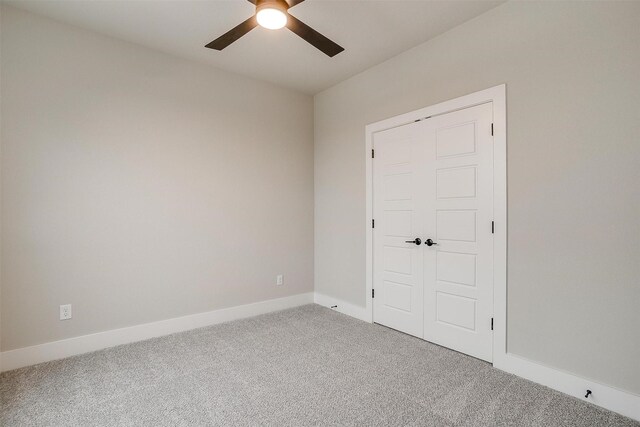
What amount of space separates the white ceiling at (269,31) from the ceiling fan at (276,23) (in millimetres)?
437

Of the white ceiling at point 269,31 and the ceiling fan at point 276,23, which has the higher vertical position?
the white ceiling at point 269,31

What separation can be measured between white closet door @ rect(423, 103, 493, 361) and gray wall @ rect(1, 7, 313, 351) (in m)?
1.91

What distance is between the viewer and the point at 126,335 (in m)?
3.02

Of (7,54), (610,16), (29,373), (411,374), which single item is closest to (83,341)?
(29,373)

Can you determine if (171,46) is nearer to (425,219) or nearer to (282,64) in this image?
(282,64)

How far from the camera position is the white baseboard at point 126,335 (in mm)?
2551

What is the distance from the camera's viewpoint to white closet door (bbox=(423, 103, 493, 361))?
8.57 feet

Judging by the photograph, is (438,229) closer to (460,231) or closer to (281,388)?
(460,231)

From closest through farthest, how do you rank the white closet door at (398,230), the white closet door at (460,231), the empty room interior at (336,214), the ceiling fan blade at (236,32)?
the empty room interior at (336,214) < the ceiling fan blade at (236,32) < the white closet door at (460,231) < the white closet door at (398,230)

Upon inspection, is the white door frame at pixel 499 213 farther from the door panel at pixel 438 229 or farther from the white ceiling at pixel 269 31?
the white ceiling at pixel 269 31

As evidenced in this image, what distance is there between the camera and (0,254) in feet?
8.13

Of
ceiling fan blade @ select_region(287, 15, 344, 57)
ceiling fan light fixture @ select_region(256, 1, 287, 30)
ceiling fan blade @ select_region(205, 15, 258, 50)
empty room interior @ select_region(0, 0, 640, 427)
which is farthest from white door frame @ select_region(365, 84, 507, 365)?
ceiling fan blade @ select_region(205, 15, 258, 50)

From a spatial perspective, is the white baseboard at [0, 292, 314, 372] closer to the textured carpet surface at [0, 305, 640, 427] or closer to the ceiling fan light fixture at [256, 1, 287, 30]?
the textured carpet surface at [0, 305, 640, 427]

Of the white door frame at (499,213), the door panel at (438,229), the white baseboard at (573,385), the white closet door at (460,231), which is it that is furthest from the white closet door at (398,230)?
the white baseboard at (573,385)
